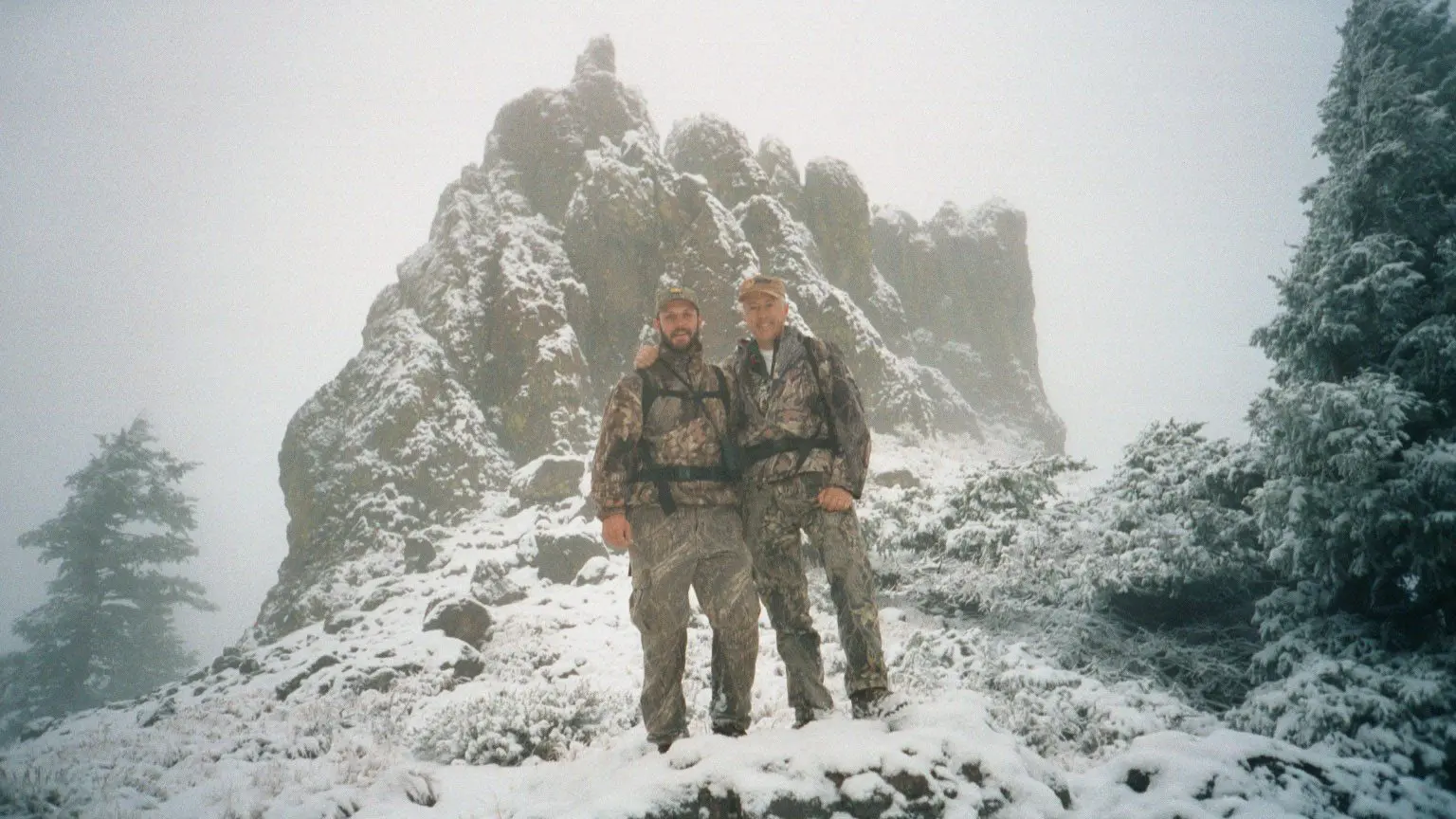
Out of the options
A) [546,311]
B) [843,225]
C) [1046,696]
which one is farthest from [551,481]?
[843,225]

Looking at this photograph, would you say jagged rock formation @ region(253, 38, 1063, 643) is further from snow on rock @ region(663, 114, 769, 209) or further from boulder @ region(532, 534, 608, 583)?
boulder @ region(532, 534, 608, 583)

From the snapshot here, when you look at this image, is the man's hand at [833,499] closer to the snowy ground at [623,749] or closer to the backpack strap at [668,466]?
the backpack strap at [668,466]

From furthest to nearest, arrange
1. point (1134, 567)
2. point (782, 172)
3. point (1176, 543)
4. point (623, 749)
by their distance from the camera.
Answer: point (782, 172) < point (1134, 567) < point (1176, 543) < point (623, 749)

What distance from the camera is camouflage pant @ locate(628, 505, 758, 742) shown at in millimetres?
3617

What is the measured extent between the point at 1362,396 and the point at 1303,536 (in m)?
1.29

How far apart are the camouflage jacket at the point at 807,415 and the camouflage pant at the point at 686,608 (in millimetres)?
516

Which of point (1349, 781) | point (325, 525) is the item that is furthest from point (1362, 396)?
point (325, 525)

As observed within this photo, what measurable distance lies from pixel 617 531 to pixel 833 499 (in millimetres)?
1301

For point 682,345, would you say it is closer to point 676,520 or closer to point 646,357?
point 646,357

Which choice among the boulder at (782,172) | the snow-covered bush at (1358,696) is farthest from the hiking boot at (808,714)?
the boulder at (782,172)

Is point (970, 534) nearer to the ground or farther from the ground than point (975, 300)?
nearer to the ground

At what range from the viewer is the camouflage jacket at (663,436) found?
3.82 m

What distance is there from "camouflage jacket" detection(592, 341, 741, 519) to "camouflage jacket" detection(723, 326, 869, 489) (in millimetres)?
164

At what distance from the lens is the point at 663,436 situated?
3.95 m
